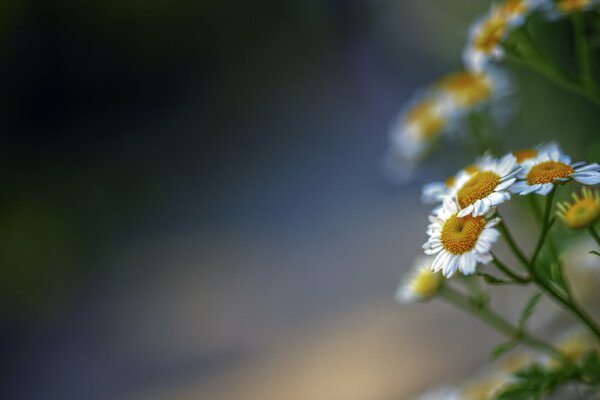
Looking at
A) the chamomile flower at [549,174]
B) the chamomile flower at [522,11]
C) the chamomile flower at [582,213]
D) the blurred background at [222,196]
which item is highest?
the blurred background at [222,196]

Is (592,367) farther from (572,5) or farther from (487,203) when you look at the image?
(572,5)

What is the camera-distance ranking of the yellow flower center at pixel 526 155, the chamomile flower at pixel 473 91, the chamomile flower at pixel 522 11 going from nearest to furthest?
1. the yellow flower center at pixel 526 155
2. the chamomile flower at pixel 522 11
3. the chamomile flower at pixel 473 91

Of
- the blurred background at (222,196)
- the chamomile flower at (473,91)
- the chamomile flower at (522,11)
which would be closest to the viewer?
the chamomile flower at (522,11)

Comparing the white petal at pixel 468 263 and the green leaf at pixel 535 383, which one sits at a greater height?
the white petal at pixel 468 263

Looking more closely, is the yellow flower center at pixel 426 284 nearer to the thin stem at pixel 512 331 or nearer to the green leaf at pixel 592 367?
the thin stem at pixel 512 331

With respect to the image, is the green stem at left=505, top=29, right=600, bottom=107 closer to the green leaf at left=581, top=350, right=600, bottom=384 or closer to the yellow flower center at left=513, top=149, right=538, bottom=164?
the yellow flower center at left=513, top=149, right=538, bottom=164

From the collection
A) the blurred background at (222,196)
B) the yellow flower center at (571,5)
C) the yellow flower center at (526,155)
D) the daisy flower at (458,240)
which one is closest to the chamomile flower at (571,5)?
the yellow flower center at (571,5)

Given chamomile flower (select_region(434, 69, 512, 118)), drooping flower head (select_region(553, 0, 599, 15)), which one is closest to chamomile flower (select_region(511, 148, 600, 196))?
drooping flower head (select_region(553, 0, 599, 15))
